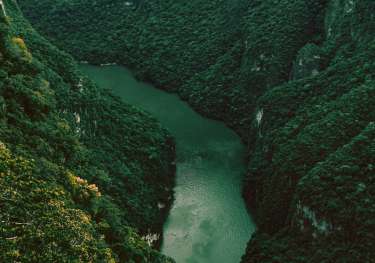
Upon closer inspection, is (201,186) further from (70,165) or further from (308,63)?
(70,165)

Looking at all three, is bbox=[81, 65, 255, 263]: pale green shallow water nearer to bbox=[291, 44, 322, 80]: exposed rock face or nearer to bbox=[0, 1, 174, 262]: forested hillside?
bbox=[0, 1, 174, 262]: forested hillside

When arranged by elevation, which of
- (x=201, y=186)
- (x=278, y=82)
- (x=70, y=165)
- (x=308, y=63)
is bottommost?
(x=201, y=186)

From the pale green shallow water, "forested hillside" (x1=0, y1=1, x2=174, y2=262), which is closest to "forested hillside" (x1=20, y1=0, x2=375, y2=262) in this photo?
the pale green shallow water

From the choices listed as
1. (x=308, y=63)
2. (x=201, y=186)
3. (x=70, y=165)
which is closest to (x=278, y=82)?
(x=308, y=63)

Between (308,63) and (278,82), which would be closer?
(308,63)

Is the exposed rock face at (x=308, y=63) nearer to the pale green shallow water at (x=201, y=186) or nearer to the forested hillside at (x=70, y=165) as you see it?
the pale green shallow water at (x=201, y=186)

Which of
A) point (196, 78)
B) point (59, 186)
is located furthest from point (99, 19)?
point (59, 186)
